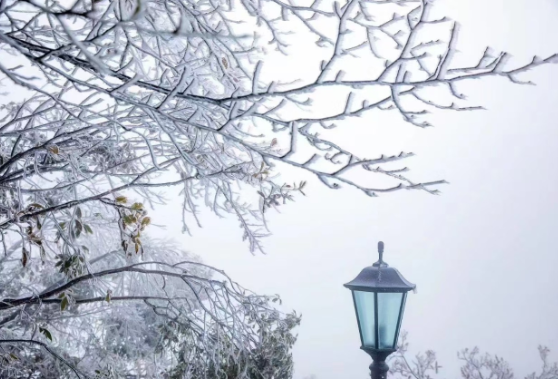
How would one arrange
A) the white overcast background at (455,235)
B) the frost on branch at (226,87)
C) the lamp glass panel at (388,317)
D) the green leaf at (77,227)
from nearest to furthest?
1. the frost on branch at (226,87)
2. the green leaf at (77,227)
3. the lamp glass panel at (388,317)
4. the white overcast background at (455,235)

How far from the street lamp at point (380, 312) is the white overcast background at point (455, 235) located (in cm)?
747

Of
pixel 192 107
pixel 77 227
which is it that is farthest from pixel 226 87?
pixel 77 227

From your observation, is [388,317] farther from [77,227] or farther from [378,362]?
[77,227]

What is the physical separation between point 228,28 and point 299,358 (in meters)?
11.9

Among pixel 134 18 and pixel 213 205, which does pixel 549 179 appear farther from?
pixel 134 18

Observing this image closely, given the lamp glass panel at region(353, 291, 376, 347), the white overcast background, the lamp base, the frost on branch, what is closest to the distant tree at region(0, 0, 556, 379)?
the frost on branch

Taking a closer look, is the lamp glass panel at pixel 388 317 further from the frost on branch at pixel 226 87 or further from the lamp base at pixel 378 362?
the frost on branch at pixel 226 87

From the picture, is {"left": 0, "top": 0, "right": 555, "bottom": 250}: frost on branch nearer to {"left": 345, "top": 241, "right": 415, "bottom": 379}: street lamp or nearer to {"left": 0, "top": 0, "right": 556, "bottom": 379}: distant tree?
{"left": 0, "top": 0, "right": 556, "bottom": 379}: distant tree

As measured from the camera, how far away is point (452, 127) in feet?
74.0

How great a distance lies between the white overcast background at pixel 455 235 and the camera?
46.7 feet

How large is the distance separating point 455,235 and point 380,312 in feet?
51.7

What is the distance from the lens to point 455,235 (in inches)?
715

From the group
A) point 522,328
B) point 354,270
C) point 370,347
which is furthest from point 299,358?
point 370,347

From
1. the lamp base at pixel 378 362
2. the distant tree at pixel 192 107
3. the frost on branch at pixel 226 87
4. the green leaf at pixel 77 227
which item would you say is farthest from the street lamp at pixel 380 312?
the green leaf at pixel 77 227
